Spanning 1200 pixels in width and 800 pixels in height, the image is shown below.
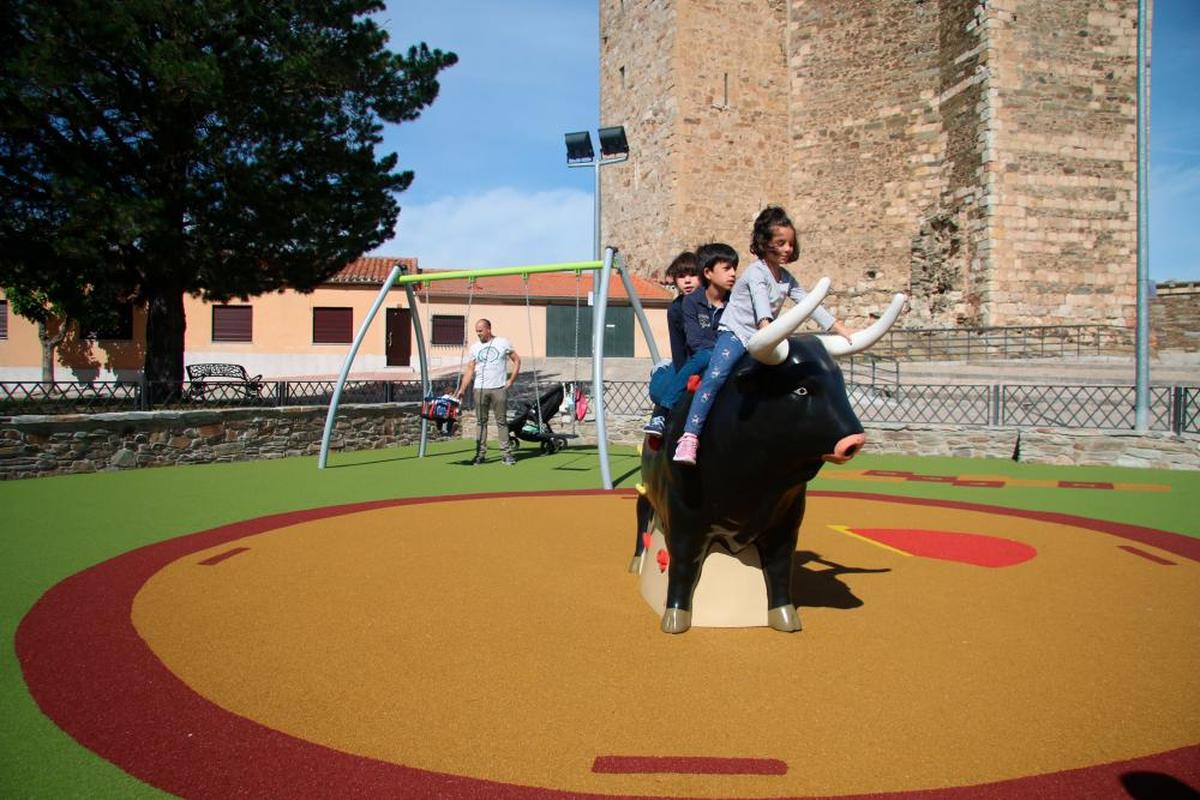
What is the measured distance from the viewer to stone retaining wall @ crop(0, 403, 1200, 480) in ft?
38.3

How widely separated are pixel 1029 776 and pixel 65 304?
59.2 ft

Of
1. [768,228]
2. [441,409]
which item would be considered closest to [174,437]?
[441,409]

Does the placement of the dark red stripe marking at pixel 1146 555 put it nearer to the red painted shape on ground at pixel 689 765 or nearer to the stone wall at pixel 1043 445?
the red painted shape on ground at pixel 689 765

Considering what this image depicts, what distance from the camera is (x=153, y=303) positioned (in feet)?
55.2

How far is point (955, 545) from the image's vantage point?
717 centimetres

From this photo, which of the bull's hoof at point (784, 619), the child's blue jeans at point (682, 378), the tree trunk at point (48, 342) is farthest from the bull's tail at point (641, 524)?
the tree trunk at point (48, 342)

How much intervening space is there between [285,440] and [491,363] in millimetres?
4426

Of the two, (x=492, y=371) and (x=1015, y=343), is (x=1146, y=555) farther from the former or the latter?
(x=1015, y=343)

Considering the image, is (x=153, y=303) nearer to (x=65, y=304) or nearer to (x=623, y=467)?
(x=65, y=304)

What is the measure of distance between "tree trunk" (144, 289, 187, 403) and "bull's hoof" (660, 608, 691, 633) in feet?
49.4

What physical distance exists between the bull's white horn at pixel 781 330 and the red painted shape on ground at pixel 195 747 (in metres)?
1.90

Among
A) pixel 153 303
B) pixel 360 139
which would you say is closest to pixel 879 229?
pixel 360 139

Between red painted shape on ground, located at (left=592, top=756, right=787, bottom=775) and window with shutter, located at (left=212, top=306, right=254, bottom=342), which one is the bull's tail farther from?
window with shutter, located at (left=212, top=306, right=254, bottom=342)

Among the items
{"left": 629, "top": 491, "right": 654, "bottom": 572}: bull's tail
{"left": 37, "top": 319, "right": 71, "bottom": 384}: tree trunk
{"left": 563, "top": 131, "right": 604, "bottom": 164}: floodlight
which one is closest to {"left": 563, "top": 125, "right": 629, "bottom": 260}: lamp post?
{"left": 563, "top": 131, "right": 604, "bottom": 164}: floodlight
